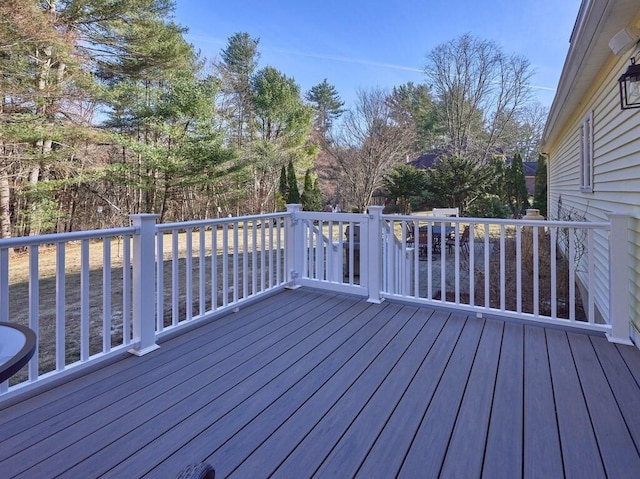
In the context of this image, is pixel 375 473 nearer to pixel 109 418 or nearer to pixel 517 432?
pixel 517 432

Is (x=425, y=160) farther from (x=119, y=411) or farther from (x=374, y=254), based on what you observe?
(x=119, y=411)

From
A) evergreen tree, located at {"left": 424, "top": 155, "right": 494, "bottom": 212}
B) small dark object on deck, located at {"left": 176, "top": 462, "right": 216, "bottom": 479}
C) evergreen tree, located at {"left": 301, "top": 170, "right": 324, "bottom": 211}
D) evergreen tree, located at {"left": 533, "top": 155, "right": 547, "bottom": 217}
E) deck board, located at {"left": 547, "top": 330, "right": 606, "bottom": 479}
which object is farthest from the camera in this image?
evergreen tree, located at {"left": 301, "top": 170, "right": 324, "bottom": 211}

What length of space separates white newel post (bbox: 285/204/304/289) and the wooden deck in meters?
1.45

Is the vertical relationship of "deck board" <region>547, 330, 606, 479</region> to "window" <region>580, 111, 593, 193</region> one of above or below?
below

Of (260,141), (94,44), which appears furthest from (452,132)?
(94,44)

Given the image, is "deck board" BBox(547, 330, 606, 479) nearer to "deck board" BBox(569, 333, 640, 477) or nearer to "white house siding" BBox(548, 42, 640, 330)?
"deck board" BBox(569, 333, 640, 477)

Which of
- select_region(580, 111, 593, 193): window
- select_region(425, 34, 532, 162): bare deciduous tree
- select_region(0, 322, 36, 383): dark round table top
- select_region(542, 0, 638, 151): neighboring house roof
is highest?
select_region(425, 34, 532, 162): bare deciduous tree

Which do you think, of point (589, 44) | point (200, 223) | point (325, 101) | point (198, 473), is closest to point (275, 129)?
point (325, 101)

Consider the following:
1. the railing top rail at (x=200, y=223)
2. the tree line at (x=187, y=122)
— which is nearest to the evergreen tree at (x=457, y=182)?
the tree line at (x=187, y=122)

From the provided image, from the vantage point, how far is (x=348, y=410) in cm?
194

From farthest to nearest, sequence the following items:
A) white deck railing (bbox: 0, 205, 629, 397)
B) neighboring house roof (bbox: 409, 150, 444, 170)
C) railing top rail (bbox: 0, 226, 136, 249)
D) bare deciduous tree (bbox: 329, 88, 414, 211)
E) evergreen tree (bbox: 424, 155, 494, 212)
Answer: neighboring house roof (bbox: 409, 150, 444, 170) → bare deciduous tree (bbox: 329, 88, 414, 211) → evergreen tree (bbox: 424, 155, 494, 212) → white deck railing (bbox: 0, 205, 629, 397) → railing top rail (bbox: 0, 226, 136, 249)

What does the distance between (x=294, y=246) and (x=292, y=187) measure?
1252 cm

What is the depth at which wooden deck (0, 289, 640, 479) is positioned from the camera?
156 centimetres

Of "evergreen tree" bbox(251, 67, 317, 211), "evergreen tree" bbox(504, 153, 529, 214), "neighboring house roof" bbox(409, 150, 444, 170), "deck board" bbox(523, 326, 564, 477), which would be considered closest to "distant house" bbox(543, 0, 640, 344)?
"deck board" bbox(523, 326, 564, 477)
